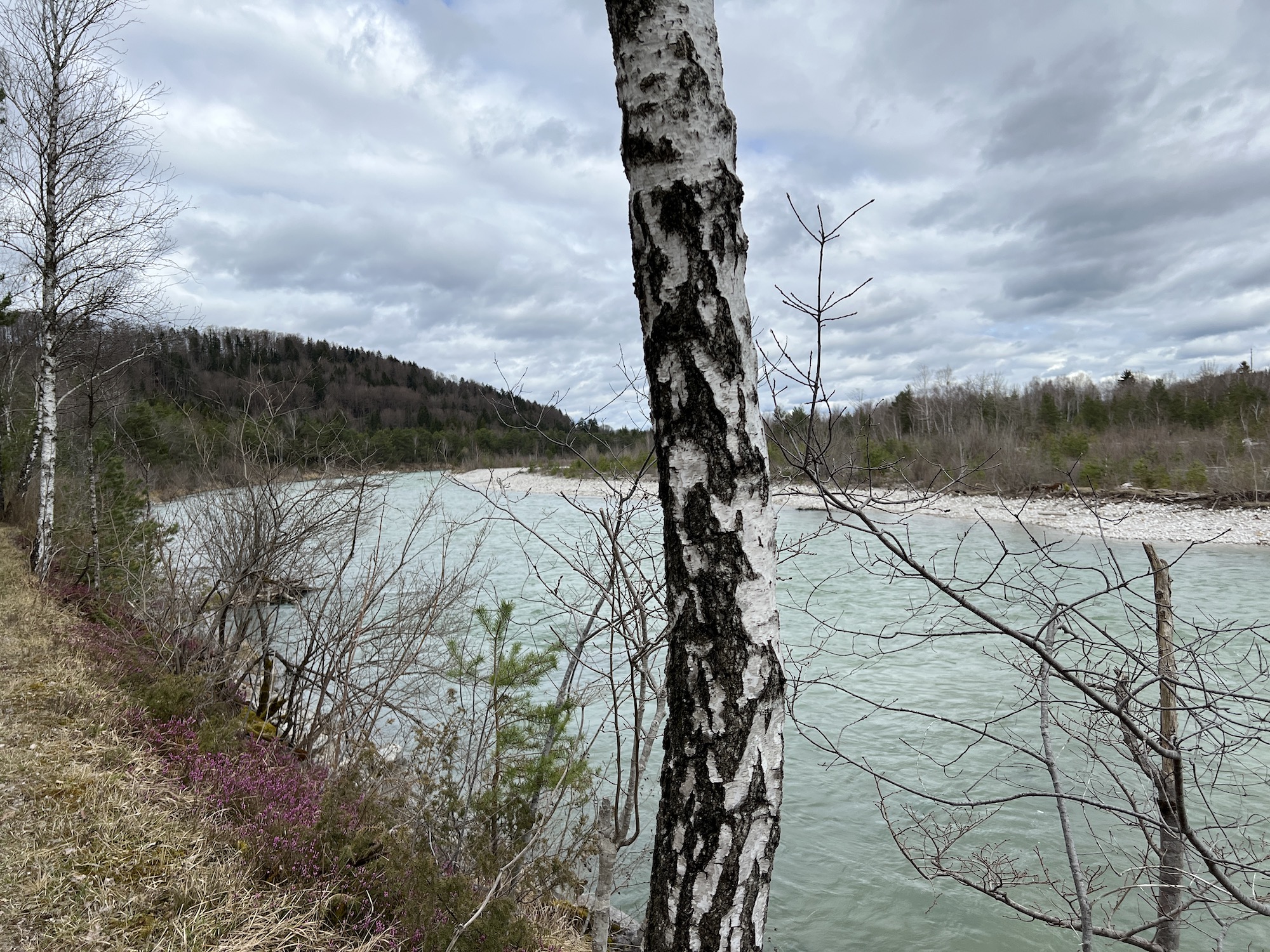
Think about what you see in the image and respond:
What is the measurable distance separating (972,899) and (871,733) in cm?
277

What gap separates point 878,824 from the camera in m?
6.78

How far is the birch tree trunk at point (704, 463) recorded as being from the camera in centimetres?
167

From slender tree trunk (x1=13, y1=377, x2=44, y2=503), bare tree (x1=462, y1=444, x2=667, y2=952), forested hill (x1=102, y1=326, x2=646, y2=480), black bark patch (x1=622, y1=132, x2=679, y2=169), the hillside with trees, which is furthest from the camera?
slender tree trunk (x1=13, y1=377, x2=44, y2=503)

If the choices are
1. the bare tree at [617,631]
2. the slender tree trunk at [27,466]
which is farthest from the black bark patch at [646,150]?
the slender tree trunk at [27,466]

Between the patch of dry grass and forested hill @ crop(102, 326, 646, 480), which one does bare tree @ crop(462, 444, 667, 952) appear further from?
the patch of dry grass

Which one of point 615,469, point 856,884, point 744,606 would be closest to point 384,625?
point 615,469

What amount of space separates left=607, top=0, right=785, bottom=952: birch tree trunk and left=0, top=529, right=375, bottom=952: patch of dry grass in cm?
234

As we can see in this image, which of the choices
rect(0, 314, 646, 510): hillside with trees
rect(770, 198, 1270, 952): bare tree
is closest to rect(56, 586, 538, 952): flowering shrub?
rect(770, 198, 1270, 952): bare tree

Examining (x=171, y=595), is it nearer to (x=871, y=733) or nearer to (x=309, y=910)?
(x=309, y=910)

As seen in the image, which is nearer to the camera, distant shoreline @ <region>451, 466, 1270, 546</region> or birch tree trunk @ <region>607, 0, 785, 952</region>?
birch tree trunk @ <region>607, 0, 785, 952</region>

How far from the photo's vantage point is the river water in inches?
209

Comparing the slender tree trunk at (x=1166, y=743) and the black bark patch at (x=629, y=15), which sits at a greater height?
the black bark patch at (x=629, y=15)

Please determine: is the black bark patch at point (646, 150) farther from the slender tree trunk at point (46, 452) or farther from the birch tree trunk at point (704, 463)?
the slender tree trunk at point (46, 452)

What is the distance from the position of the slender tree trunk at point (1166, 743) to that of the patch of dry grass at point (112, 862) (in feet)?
10.7
